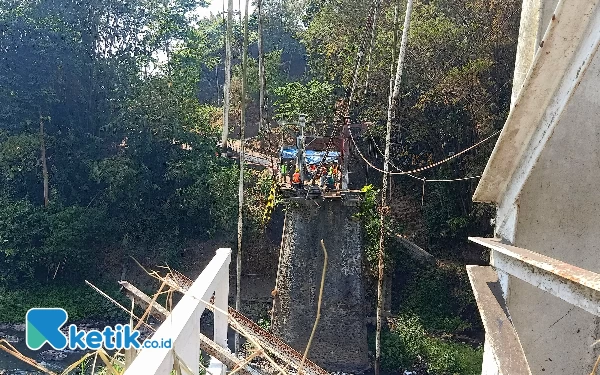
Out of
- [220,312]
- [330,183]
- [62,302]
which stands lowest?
[62,302]

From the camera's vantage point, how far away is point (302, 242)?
425 inches

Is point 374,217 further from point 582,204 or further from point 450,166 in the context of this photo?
point 582,204

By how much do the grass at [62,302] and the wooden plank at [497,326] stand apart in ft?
40.8

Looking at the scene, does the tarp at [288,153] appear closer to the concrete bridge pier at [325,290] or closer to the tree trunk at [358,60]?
the concrete bridge pier at [325,290]

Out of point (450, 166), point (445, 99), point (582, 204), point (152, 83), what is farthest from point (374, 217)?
point (582, 204)

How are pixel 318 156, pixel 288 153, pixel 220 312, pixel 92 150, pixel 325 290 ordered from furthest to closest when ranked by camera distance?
pixel 92 150, pixel 288 153, pixel 318 156, pixel 325 290, pixel 220 312

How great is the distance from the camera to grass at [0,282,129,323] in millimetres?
13133

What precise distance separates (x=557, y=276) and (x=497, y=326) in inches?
22.5

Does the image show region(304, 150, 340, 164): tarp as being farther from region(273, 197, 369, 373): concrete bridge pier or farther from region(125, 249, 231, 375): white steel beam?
region(125, 249, 231, 375): white steel beam

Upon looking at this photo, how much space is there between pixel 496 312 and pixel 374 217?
10595 mm

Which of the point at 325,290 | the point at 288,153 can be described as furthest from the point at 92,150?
the point at 325,290

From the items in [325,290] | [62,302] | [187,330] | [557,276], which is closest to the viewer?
[187,330]

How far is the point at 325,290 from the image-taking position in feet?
35.3

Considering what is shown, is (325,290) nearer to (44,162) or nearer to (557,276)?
(557,276)
